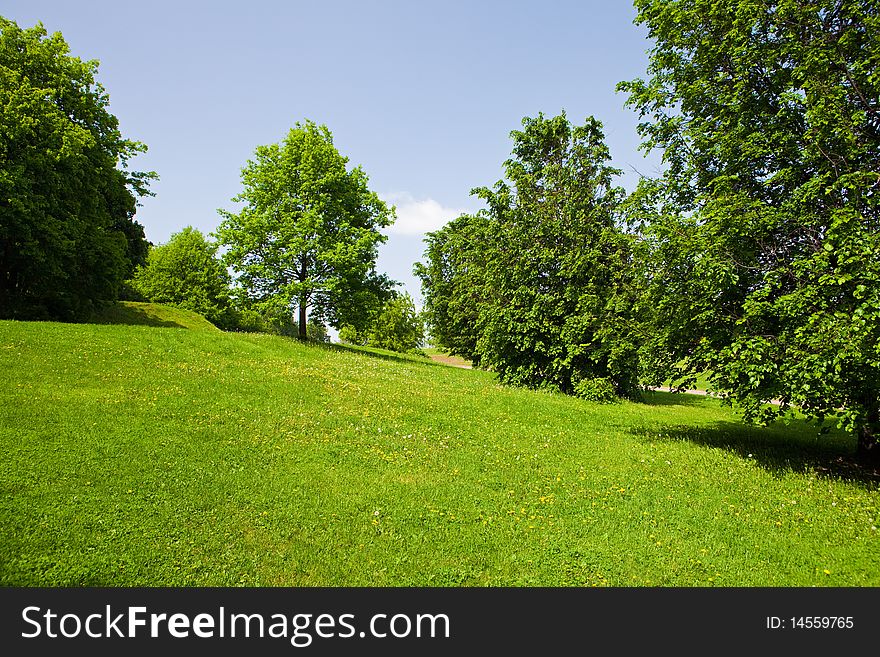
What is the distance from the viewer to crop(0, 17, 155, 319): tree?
2233 centimetres

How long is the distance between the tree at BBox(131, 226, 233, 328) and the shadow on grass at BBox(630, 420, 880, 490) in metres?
48.9

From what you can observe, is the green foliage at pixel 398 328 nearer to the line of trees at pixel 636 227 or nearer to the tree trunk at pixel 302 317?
the line of trees at pixel 636 227

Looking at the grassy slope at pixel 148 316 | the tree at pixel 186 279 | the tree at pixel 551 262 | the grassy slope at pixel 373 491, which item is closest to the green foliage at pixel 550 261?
the tree at pixel 551 262

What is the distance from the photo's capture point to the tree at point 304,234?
28.9m

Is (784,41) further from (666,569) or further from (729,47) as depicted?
(666,569)

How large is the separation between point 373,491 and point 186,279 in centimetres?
5447

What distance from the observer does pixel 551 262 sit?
82.4ft

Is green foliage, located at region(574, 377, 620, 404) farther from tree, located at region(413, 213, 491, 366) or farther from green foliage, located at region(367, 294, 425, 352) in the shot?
green foliage, located at region(367, 294, 425, 352)

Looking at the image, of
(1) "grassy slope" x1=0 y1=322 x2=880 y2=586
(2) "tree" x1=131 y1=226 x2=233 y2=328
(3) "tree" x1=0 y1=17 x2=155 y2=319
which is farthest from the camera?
(2) "tree" x1=131 y1=226 x2=233 y2=328

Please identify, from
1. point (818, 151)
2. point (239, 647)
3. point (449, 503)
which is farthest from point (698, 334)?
point (239, 647)

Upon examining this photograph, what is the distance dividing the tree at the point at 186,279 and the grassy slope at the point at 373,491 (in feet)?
128

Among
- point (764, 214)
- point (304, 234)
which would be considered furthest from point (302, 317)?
point (764, 214)

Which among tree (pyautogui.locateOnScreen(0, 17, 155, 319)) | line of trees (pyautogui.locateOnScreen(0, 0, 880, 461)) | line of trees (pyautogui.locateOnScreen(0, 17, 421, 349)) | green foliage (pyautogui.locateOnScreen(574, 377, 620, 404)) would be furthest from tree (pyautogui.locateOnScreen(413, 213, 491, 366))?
tree (pyautogui.locateOnScreen(0, 17, 155, 319))

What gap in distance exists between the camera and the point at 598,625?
626cm
